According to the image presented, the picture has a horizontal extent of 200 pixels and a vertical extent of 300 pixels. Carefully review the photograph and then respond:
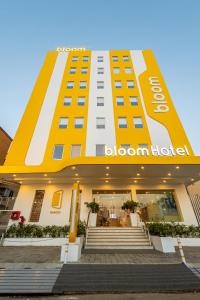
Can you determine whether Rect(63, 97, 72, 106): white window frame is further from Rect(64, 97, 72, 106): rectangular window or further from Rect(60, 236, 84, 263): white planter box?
Rect(60, 236, 84, 263): white planter box

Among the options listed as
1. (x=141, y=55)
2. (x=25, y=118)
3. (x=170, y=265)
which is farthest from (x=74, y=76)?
(x=170, y=265)

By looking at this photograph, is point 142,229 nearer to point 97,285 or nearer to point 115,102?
point 97,285

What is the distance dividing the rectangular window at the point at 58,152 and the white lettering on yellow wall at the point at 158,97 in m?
11.2

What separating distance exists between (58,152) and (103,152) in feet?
14.3

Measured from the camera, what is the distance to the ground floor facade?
44.2 feet

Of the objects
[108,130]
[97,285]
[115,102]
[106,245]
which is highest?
[115,102]

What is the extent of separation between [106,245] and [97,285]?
6039 mm

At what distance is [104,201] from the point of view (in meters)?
15.7

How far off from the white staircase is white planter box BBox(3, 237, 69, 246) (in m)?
1.99

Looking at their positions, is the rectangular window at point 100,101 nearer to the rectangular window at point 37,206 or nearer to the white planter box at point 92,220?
the rectangular window at point 37,206

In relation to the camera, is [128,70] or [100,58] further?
[100,58]

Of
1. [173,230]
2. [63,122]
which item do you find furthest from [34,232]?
[63,122]

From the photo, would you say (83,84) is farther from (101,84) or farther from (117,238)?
(117,238)

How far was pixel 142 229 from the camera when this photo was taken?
11.8 m
